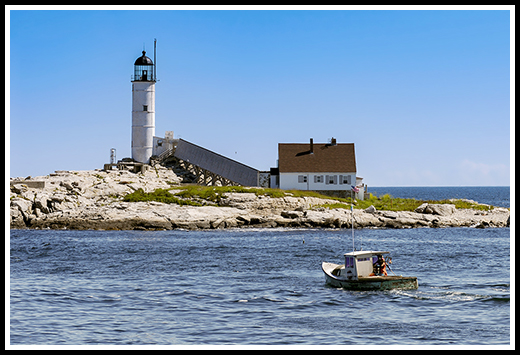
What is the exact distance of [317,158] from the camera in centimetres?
7469

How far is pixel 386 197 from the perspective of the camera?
2982 inches

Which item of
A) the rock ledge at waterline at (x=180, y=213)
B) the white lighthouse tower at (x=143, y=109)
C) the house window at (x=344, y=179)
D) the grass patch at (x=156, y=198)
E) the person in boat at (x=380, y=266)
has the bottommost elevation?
the person in boat at (x=380, y=266)

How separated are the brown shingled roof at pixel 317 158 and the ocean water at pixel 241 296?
26.0m

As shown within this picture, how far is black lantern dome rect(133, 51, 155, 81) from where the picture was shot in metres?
82.1

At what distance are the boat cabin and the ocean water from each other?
3.22ft

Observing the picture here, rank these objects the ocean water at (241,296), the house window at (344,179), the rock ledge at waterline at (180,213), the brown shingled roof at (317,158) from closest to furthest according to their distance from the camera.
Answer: the ocean water at (241,296) → the rock ledge at waterline at (180,213) → the house window at (344,179) → the brown shingled roof at (317,158)

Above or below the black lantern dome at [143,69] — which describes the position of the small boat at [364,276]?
below

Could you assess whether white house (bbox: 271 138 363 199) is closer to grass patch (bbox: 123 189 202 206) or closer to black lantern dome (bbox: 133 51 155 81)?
grass patch (bbox: 123 189 202 206)

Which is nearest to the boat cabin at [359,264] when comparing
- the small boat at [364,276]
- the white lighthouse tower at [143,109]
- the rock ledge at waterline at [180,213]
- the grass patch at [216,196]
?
the small boat at [364,276]

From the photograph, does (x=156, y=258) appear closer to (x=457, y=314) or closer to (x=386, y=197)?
(x=457, y=314)

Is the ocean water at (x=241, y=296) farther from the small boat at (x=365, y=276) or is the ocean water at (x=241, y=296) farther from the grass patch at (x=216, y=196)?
the grass patch at (x=216, y=196)

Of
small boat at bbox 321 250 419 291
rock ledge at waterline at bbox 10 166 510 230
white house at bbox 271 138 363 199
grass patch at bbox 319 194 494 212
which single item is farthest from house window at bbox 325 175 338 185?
small boat at bbox 321 250 419 291

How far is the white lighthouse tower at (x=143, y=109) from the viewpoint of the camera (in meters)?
81.4
